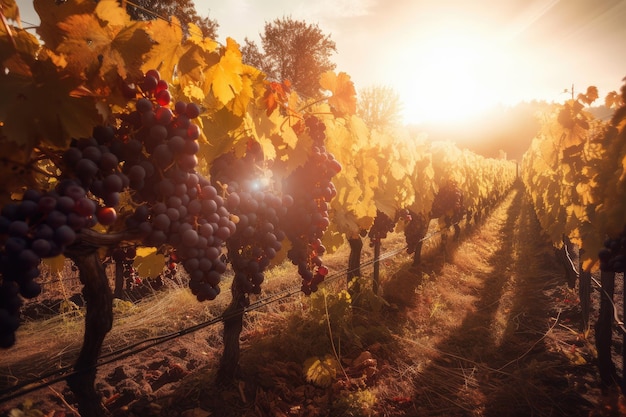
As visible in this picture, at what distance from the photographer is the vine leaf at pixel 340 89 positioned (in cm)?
231

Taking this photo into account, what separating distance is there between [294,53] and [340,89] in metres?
22.2

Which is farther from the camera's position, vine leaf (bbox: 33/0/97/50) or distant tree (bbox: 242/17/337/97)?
distant tree (bbox: 242/17/337/97)

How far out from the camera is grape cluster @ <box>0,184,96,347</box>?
108cm

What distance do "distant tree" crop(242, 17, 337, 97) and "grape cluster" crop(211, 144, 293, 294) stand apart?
68.2 feet

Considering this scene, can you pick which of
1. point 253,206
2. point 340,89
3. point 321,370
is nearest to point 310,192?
point 253,206

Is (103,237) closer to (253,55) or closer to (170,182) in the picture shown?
(170,182)

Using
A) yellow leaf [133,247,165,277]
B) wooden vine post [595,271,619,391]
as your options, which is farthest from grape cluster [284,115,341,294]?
wooden vine post [595,271,619,391]

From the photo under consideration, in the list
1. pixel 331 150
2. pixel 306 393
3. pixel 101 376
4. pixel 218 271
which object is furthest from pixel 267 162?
pixel 101 376

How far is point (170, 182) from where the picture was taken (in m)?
1.59

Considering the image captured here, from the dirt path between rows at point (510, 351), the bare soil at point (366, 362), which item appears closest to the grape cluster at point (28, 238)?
the bare soil at point (366, 362)

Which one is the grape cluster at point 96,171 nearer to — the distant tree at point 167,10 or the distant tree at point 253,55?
the distant tree at point 167,10

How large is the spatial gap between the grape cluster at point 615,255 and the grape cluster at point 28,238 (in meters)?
3.73

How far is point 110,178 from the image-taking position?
1370 mm

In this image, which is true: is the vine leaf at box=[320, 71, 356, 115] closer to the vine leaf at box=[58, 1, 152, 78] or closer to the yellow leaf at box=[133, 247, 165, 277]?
the vine leaf at box=[58, 1, 152, 78]
